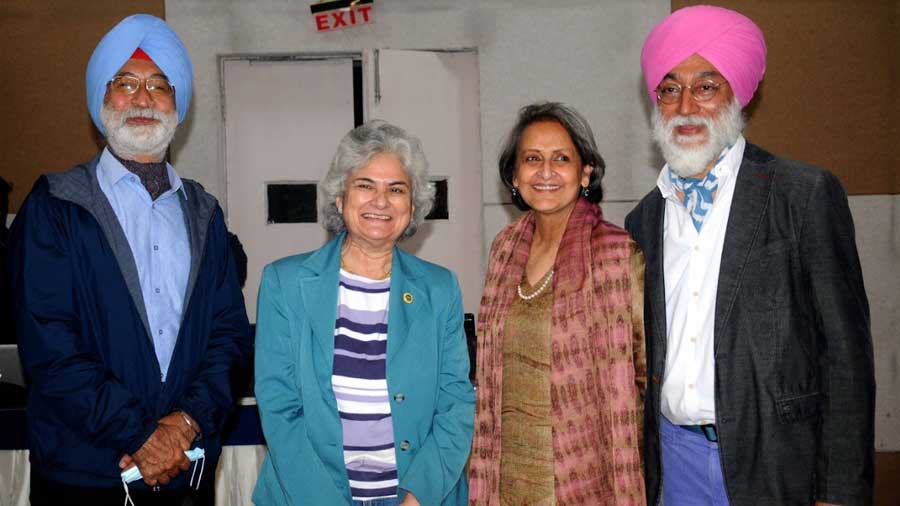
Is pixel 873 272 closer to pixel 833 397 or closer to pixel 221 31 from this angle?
pixel 833 397

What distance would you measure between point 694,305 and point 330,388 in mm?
1046

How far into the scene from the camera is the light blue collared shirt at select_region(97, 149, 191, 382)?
6.82ft

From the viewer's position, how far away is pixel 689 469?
80.4 inches

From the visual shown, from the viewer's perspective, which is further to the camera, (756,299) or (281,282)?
(281,282)

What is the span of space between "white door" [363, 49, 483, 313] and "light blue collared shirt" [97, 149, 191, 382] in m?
3.00

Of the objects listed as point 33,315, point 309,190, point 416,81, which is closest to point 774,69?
point 416,81

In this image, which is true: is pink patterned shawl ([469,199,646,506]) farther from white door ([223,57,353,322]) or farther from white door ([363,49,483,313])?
white door ([223,57,353,322])

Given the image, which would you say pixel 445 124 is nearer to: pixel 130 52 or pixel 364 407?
pixel 130 52

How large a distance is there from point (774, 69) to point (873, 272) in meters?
1.58

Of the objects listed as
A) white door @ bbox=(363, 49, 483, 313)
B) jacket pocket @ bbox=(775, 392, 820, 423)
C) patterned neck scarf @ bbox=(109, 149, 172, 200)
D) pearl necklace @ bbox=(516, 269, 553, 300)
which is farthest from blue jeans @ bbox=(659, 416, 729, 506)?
white door @ bbox=(363, 49, 483, 313)

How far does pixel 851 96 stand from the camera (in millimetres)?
5055

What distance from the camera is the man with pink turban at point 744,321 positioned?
6.09ft

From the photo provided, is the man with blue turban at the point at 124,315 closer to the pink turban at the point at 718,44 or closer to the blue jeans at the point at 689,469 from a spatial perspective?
the blue jeans at the point at 689,469

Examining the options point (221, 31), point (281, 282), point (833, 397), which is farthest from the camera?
point (221, 31)
